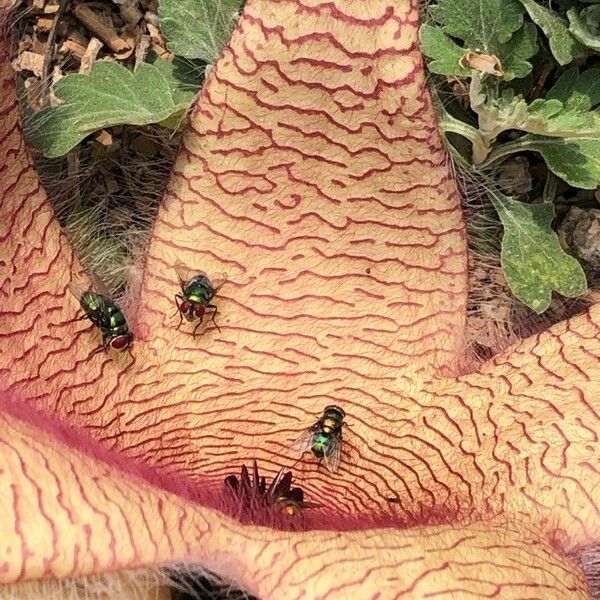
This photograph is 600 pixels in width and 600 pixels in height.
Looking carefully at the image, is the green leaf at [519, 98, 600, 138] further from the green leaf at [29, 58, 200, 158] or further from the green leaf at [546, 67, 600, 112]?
the green leaf at [29, 58, 200, 158]

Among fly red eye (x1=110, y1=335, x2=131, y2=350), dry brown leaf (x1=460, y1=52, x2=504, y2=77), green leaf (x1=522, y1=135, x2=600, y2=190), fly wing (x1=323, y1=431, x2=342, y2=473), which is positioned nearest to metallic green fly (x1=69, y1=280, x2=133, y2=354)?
fly red eye (x1=110, y1=335, x2=131, y2=350)

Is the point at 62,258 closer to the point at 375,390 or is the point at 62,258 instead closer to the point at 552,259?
the point at 375,390

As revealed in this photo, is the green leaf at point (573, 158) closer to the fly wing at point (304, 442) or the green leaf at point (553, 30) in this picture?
the green leaf at point (553, 30)

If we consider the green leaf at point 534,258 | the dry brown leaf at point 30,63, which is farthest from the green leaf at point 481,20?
the dry brown leaf at point 30,63

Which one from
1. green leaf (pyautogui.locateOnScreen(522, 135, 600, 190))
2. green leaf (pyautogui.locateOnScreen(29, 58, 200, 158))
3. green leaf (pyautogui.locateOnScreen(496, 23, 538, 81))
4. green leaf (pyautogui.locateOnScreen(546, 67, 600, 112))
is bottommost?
green leaf (pyautogui.locateOnScreen(522, 135, 600, 190))

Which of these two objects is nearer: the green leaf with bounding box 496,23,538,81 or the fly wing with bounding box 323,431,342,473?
the fly wing with bounding box 323,431,342,473

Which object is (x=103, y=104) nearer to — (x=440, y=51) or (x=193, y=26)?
(x=193, y=26)

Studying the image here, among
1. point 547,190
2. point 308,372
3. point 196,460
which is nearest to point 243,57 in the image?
point 308,372
